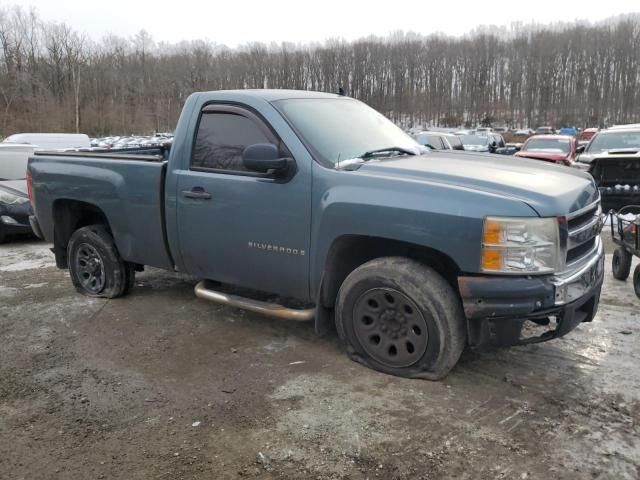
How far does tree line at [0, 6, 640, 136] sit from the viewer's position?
7125 centimetres

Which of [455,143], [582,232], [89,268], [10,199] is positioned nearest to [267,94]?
[582,232]

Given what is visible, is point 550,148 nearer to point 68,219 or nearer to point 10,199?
point 10,199

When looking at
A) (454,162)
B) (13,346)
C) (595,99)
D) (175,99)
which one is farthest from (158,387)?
(595,99)

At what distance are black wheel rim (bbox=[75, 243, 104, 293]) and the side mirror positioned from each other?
243 centimetres

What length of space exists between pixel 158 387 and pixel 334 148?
207cm

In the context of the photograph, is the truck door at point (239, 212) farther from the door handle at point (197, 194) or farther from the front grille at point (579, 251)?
the front grille at point (579, 251)

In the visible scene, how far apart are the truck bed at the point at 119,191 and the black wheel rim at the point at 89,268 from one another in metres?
0.41

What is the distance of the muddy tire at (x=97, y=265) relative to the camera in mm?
5465

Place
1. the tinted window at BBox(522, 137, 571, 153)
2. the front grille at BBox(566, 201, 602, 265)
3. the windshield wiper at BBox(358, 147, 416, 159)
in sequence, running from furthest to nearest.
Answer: the tinted window at BBox(522, 137, 571, 153) → the windshield wiper at BBox(358, 147, 416, 159) → the front grille at BBox(566, 201, 602, 265)

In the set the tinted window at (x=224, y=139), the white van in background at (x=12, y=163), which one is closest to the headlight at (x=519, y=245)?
the tinted window at (x=224, y=139)

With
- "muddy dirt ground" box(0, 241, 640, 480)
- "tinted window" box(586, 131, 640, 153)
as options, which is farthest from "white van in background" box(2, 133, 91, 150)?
"tinted window" box(586, 131, 640, 153)

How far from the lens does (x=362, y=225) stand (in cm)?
367

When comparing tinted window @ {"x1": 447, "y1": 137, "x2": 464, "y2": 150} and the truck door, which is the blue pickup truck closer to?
the truck door

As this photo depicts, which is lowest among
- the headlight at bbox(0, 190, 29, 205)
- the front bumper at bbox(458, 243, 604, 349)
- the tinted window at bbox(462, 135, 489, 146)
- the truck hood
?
the front bumper at bbox(458, 243, 604, 349)
